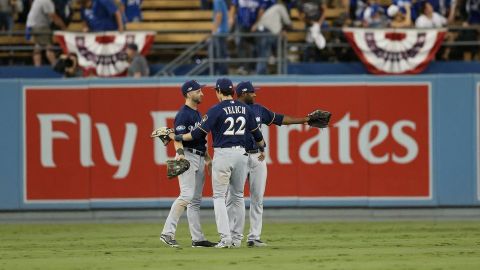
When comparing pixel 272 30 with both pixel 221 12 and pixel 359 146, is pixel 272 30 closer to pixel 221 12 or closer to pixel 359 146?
pixel 221 12

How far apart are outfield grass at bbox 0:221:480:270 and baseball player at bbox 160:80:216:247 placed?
0.93 ft

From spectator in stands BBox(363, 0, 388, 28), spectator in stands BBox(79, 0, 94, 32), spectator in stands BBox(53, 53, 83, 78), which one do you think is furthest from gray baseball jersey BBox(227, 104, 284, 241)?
spectator in stands BBox(79, 0, 94, 32)

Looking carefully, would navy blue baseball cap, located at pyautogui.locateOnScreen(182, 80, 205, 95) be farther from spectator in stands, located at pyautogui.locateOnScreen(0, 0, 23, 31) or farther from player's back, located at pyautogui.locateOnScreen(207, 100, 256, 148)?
spectator in stands, located at pyautogui.locateOnScreen(0, 0, 23, 31)

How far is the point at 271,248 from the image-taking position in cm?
1453

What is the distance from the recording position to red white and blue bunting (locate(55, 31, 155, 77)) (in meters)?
21.4

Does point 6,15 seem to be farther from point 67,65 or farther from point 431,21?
point 431,21

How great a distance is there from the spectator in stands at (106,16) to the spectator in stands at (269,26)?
2.58m

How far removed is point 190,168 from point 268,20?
25.8 ft

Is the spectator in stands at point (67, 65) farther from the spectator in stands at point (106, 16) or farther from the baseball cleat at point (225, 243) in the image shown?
the baseball cleat at point (225, 243)

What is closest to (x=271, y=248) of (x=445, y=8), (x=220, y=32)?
(x=220, y=32)

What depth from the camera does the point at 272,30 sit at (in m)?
21.8

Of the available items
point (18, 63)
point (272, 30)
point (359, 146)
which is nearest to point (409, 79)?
point (359, 146)

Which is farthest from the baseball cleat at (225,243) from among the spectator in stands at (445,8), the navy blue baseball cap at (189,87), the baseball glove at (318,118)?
the spectator in stands at (445,8)

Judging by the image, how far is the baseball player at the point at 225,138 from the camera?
45.7ft
